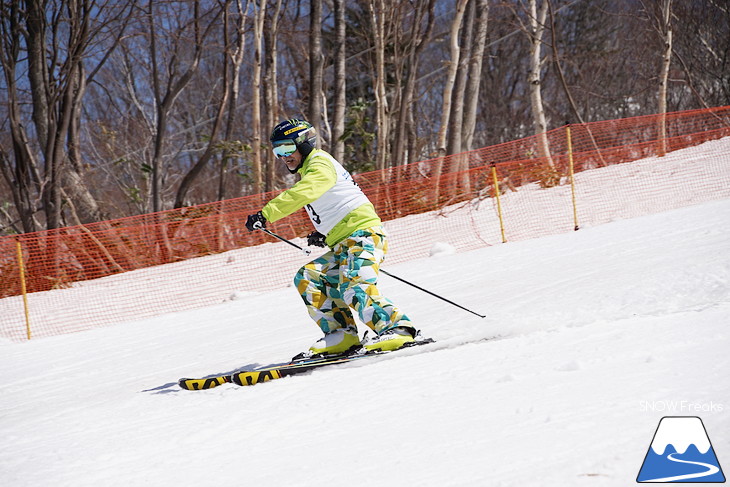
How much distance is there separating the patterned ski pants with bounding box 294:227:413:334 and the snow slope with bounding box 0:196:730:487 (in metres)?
0.37

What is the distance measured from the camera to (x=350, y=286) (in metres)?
4.78

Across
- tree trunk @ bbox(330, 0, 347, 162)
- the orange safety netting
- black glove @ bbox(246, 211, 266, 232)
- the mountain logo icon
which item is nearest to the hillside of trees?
tree trunk @ bbox(330, 0, 347, 162)

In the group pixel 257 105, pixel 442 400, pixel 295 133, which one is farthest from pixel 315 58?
pixel 442 400

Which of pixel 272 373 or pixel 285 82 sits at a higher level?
pixel 285 82

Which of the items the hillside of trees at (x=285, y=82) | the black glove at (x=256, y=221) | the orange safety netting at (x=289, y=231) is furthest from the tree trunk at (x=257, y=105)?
the black glove at (x=256, y=221)

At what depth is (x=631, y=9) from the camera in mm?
30266

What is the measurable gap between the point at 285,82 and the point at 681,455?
1033 inches

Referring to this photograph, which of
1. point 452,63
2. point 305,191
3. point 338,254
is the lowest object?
A: point 338,254

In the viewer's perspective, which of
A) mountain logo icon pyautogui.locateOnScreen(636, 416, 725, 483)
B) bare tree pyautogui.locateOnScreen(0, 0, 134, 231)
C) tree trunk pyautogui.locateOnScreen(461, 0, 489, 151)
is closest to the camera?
mountain logo icon pyautogui.locateOnScreen(636, 416, 725, 483)

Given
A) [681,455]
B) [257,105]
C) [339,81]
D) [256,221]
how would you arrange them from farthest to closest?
1. [257,105]
2. [339,81]
3. [256,221]
4. [681,455]

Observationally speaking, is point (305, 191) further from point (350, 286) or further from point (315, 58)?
point (315, 58)

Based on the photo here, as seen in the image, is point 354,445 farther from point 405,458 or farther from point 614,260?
point 614,260

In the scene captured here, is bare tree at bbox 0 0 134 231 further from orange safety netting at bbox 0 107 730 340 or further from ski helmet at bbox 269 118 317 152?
ski helmet at bbox 269 118 317 152

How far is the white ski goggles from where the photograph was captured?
4.85 m
